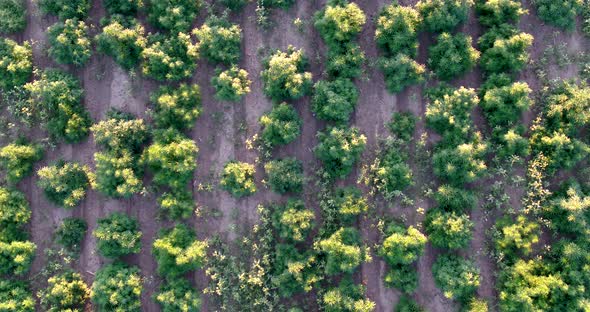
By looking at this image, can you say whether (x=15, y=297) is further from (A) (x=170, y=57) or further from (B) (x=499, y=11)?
(B) (x=499, y=11)

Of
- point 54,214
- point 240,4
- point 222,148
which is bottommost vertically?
point 54,214

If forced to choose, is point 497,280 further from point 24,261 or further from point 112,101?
point 24,261

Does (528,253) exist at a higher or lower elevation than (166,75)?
lower

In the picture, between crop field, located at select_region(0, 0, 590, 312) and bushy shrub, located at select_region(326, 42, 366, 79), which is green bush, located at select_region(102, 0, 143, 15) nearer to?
crop field, located at select_region(0, 0, 590, 312)

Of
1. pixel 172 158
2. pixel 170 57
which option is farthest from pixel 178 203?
pixel 170 57

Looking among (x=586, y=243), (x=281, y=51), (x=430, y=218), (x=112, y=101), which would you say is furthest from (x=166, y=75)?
(x=586, y=243)

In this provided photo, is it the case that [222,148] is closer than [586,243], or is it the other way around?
[586,243]
